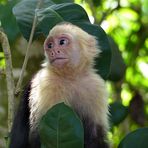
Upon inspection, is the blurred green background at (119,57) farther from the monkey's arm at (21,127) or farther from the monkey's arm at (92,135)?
the monkey's arm at (92,135)

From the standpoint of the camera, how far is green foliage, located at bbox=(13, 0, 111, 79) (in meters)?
1.90

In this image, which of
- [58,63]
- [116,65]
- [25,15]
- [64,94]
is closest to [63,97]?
[64,94]

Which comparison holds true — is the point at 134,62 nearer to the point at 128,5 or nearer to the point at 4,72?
the point at 128,5

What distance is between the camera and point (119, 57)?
2371 mm

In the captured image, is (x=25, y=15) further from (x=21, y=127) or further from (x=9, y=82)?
(x=21, y=127)

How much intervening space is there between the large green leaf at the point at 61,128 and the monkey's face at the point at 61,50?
1.55 ft

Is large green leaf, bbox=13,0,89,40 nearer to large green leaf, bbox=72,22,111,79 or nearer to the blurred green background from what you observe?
large green leaf, bbox=72,22,111,79

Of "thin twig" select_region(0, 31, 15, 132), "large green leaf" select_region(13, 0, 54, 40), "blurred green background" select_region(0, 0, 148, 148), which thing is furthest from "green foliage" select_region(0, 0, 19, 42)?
"thin twig" select_region(0, 31, 15, 132)

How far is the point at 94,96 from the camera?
6.53 feet

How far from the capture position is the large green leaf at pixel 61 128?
1521 millimetres

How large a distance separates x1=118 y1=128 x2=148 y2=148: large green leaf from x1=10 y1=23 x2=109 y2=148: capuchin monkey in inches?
10.2

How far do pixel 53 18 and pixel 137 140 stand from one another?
55 cm

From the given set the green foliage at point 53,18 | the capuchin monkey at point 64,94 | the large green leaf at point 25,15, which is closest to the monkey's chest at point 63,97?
the capuchin monkey at point 64,94

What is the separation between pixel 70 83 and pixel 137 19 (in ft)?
5.95
